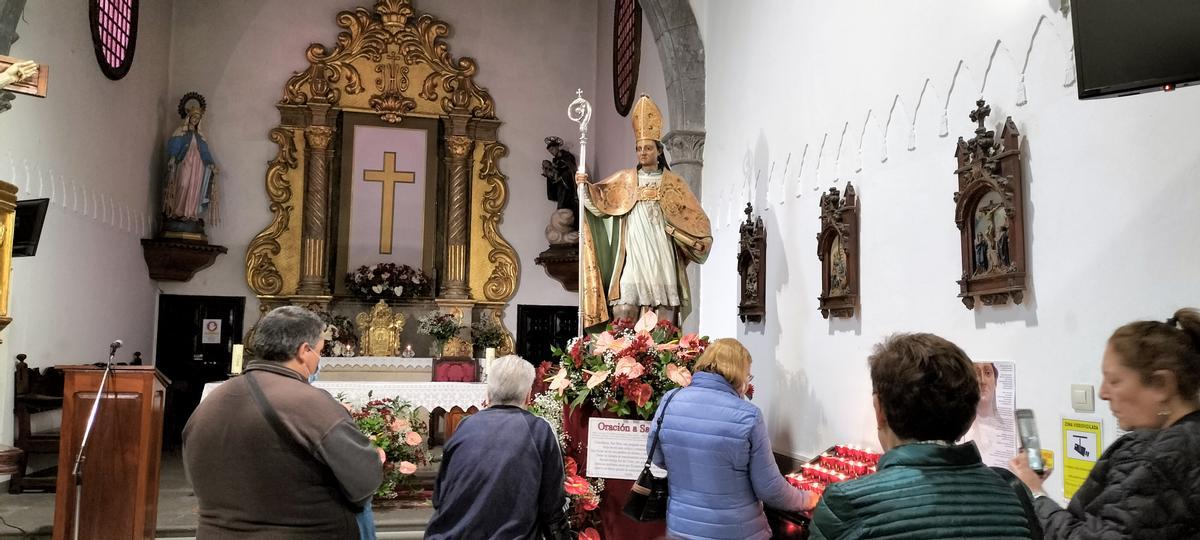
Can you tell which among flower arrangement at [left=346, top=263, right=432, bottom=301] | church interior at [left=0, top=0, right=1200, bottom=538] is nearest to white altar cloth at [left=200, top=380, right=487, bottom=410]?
church interior at [left=0, top=0, right=1200, bottom=538]

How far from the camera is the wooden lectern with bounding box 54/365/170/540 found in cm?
459

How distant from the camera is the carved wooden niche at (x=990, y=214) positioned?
326cm

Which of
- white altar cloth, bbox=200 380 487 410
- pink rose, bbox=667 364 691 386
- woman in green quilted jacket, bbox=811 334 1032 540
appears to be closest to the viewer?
woman in green quilted jacket, bbox=811 334 1032 540

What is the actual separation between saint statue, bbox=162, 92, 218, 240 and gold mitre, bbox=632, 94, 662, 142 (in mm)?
7250

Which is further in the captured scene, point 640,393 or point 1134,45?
point 640,393

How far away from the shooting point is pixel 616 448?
420 centimetres

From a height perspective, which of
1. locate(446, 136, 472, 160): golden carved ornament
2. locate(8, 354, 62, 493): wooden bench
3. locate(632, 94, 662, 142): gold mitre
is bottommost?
locate(8, 354, 62, 493): wooden bench

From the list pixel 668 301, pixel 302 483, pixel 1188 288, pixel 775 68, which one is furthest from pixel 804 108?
pixel 302 483

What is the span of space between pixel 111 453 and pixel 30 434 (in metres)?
2.75

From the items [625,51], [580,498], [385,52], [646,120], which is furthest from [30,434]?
[625,51]

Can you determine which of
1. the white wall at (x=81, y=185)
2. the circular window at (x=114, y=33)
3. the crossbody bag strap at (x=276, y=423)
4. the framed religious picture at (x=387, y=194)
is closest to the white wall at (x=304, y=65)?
the white wall at (x=81, y=185)

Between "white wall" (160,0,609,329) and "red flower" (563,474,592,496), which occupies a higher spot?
"white wall" (160,0,609,329)

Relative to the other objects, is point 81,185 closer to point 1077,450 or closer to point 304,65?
point 304,65

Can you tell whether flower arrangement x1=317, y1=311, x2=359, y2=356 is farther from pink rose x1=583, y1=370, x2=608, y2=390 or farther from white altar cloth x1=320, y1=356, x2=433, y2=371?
pink rose x1=583, y1=370, x2=608, y2=390
